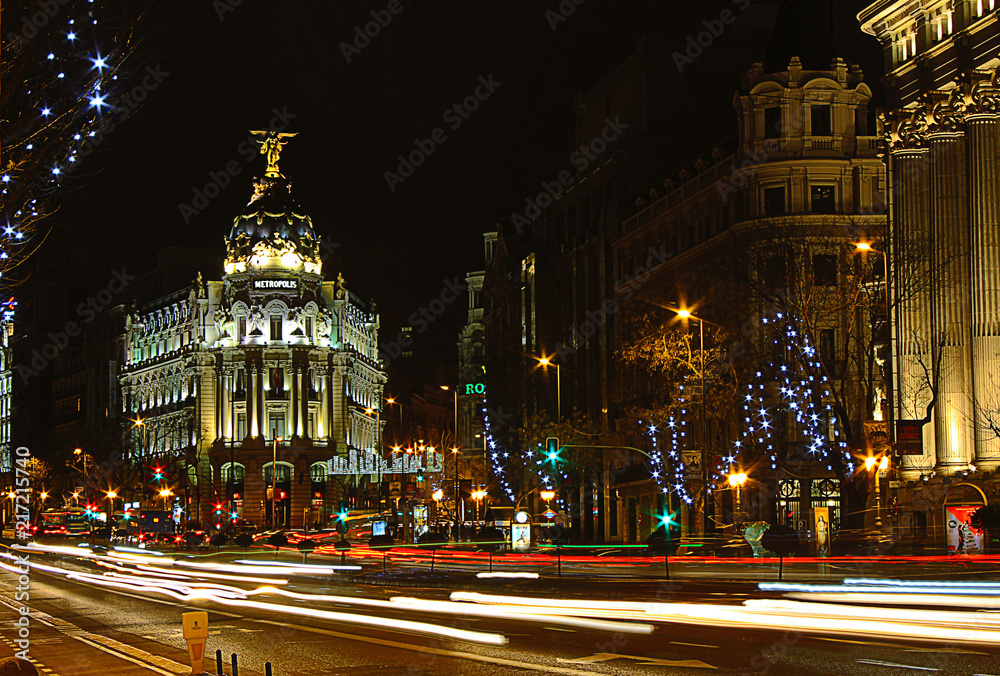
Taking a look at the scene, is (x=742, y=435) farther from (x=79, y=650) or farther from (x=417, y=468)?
(x=417, y=468)

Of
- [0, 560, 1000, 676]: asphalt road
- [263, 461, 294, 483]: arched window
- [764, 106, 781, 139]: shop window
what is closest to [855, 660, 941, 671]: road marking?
[0, 560, 1000, 676]: asphalt road

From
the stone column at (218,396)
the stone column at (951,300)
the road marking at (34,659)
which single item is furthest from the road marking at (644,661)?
the stone column at (218,396)

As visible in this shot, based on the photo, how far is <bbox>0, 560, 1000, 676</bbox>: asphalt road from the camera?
17.8 m

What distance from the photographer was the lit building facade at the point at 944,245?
137 ft

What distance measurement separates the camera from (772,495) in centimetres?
6056

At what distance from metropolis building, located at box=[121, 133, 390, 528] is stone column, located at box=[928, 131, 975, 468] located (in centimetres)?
7821

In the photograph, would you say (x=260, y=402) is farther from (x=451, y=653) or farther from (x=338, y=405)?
(x=451, y=653)

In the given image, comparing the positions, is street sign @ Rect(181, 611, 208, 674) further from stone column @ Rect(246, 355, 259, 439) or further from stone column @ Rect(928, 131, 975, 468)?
stone column @ Rect(246, 355, 259, 439)

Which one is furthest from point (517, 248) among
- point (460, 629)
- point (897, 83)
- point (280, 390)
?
point (460, 629)

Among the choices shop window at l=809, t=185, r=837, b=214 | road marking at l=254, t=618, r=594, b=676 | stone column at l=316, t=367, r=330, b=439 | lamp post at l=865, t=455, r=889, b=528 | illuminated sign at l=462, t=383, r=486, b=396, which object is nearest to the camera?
road marking at l=254, t=618, r=594, b=676

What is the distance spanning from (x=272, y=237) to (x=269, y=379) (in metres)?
12.8

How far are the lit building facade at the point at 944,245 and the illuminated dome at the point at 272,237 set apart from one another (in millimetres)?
81802

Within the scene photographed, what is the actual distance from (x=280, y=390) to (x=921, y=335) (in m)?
83.2

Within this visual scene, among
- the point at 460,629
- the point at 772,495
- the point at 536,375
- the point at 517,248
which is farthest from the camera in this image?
the point at 517,248
